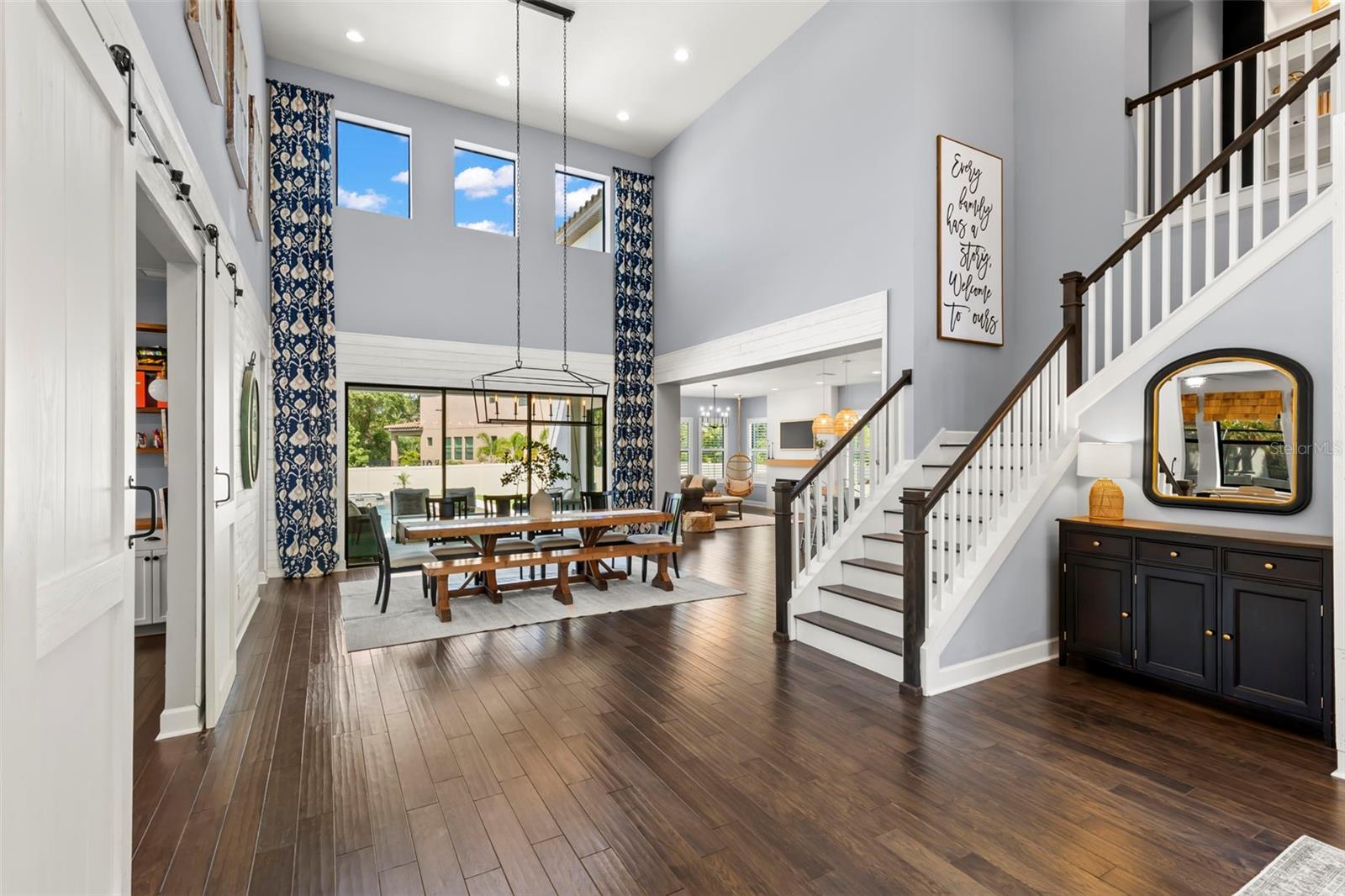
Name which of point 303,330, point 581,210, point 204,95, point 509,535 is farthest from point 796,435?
point 204,95

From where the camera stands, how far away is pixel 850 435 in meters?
4.89

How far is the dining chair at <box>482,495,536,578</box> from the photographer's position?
19.6 feet

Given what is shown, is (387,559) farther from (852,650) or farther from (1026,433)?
(1026,433)

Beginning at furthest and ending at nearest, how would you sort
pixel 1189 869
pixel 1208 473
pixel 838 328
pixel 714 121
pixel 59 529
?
pixel 714 121 < pixel 838 328 < pixel 1208 473 < pixel 1189 869 < pixel 59 529

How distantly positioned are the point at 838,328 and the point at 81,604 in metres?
5.37

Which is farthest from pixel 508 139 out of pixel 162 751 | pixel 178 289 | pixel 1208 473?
pixel 1208 473

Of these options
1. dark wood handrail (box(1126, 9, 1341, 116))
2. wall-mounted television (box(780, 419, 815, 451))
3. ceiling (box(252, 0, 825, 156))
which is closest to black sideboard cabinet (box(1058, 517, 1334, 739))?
dark wood handrail (box(1126, 9, 1341, 116))

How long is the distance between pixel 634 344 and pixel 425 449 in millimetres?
3104

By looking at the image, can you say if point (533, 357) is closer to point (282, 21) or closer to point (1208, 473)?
point (282, 21)

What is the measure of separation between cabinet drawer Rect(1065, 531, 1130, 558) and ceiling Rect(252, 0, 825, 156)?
17.3 feet

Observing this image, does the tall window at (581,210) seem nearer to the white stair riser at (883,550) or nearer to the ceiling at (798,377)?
the ceiling at (798,377)

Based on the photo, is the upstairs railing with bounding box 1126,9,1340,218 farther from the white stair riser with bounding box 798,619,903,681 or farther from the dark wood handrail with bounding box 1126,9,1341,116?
the white stair riser with bounding box 798,619,903,681

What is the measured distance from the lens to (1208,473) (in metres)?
3.68

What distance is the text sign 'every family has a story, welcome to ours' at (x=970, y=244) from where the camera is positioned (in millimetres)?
5203
